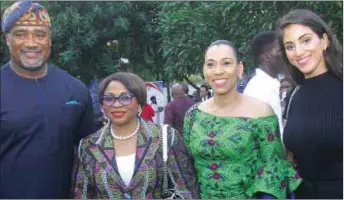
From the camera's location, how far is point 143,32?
294 inches

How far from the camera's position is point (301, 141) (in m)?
2.97

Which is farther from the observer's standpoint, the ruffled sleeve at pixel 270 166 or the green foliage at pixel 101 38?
the green foliage at pixel 101 38

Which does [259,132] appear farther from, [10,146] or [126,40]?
[126,40]

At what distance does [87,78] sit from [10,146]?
3.82 meters

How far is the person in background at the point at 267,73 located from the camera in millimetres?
3984

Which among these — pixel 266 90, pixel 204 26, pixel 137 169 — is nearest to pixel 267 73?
pixel 266 90

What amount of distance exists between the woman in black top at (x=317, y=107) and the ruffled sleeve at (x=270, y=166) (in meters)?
0.08

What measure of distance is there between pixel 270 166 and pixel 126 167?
2.83 feet

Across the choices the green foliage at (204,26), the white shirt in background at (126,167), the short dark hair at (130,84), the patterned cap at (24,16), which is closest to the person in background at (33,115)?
the patterned cap at (24,16)

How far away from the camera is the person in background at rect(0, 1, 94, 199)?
3055 mm

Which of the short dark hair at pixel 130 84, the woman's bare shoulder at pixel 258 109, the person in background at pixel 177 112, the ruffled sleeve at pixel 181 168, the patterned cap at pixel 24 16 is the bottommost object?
the ruffled sleeve at pixel 181 168

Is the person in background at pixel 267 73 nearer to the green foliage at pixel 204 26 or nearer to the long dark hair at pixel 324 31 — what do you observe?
the long dark hair at pixel 324 31

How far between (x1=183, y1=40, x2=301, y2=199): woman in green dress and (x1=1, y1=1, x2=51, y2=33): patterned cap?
110 cm

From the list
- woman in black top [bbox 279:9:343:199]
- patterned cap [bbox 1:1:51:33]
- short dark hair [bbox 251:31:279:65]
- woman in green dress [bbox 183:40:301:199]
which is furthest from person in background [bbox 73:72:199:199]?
short dark hair [bbox 251:31:279:65]
